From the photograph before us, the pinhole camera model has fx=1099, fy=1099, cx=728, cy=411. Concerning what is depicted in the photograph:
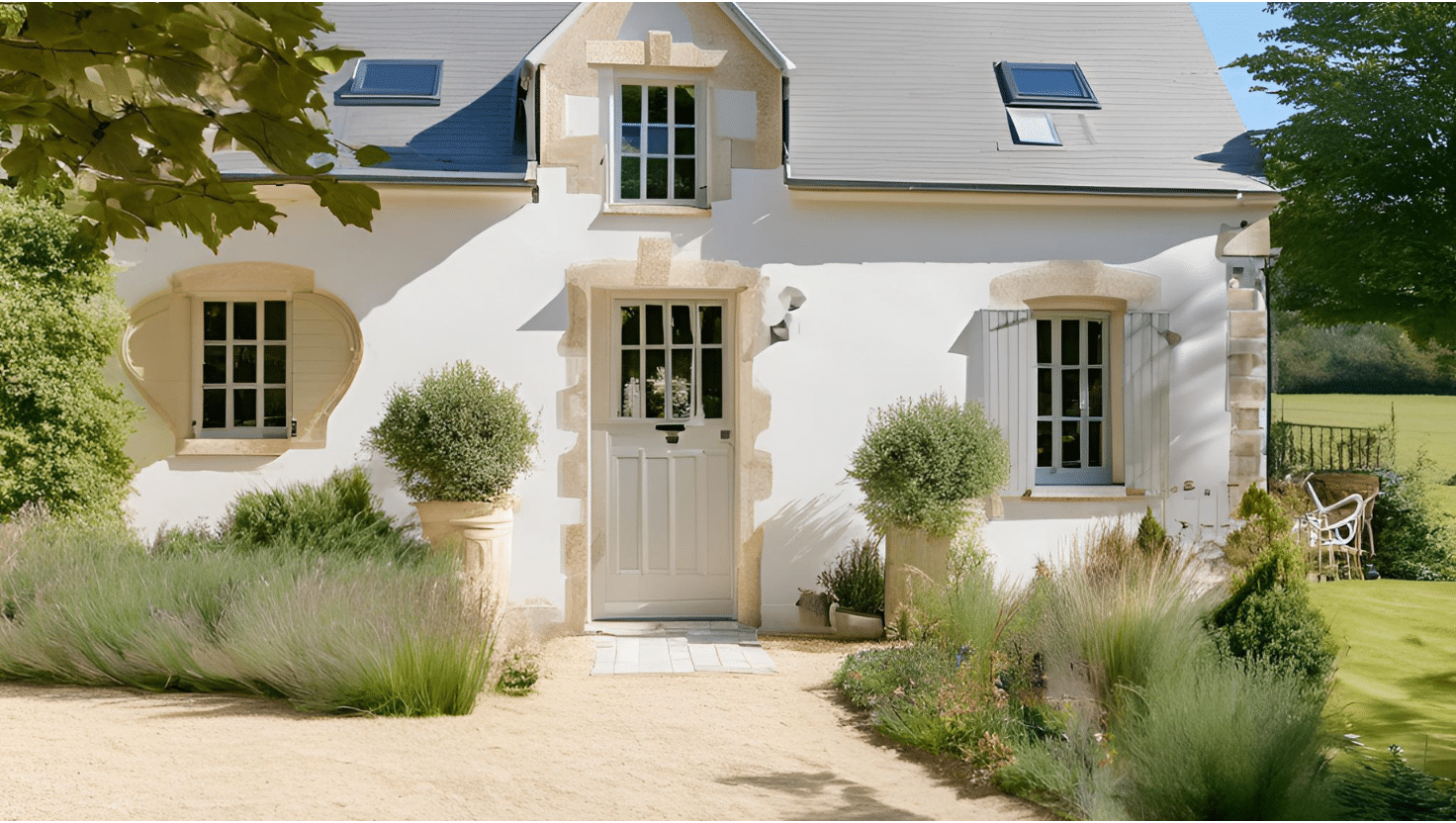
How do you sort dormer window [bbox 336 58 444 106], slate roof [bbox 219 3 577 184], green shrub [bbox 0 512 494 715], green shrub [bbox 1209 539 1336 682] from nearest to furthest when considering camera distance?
green shrub [bbox 1209 539 1336 682] < green shrub [bbox 0 512 494 715] < slate roof [bbox 219 3 577 184] < dormer window [bbox 336 58 444 106]

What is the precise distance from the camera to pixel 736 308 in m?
8.55

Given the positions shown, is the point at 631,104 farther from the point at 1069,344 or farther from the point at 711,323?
the point at 1069,344

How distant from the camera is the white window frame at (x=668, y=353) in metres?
8.62

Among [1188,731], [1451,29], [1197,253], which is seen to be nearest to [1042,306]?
[1197,253]

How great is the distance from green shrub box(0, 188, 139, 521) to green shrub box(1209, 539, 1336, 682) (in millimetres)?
7309

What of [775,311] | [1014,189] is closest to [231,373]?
[775,311]

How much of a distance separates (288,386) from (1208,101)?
311 inches

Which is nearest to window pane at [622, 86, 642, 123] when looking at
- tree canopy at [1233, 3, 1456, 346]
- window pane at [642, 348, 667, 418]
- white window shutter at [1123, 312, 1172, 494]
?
window pane at [642, 348, 667, 418]

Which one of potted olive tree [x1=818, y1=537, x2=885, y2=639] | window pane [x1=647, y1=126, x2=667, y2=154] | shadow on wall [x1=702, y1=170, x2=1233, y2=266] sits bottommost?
potted olive tree [x1=818, y1=537, x2=885, y2=639]

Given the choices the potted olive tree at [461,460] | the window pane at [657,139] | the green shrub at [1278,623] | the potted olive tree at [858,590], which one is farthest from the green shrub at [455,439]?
the green shrub at [1278,623]

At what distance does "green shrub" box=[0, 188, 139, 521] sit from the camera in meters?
7.54

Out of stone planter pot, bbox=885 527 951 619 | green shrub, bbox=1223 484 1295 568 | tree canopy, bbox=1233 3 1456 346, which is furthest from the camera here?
tree canopy, bbox=1233 3 1456 346

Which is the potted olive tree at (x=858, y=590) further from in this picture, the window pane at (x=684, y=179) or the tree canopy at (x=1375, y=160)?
the tree canopy at (x=1375, y=160)

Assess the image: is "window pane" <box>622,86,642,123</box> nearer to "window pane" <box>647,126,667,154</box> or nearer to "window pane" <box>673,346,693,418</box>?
"window pane" <box>647,126,667,154</box>
